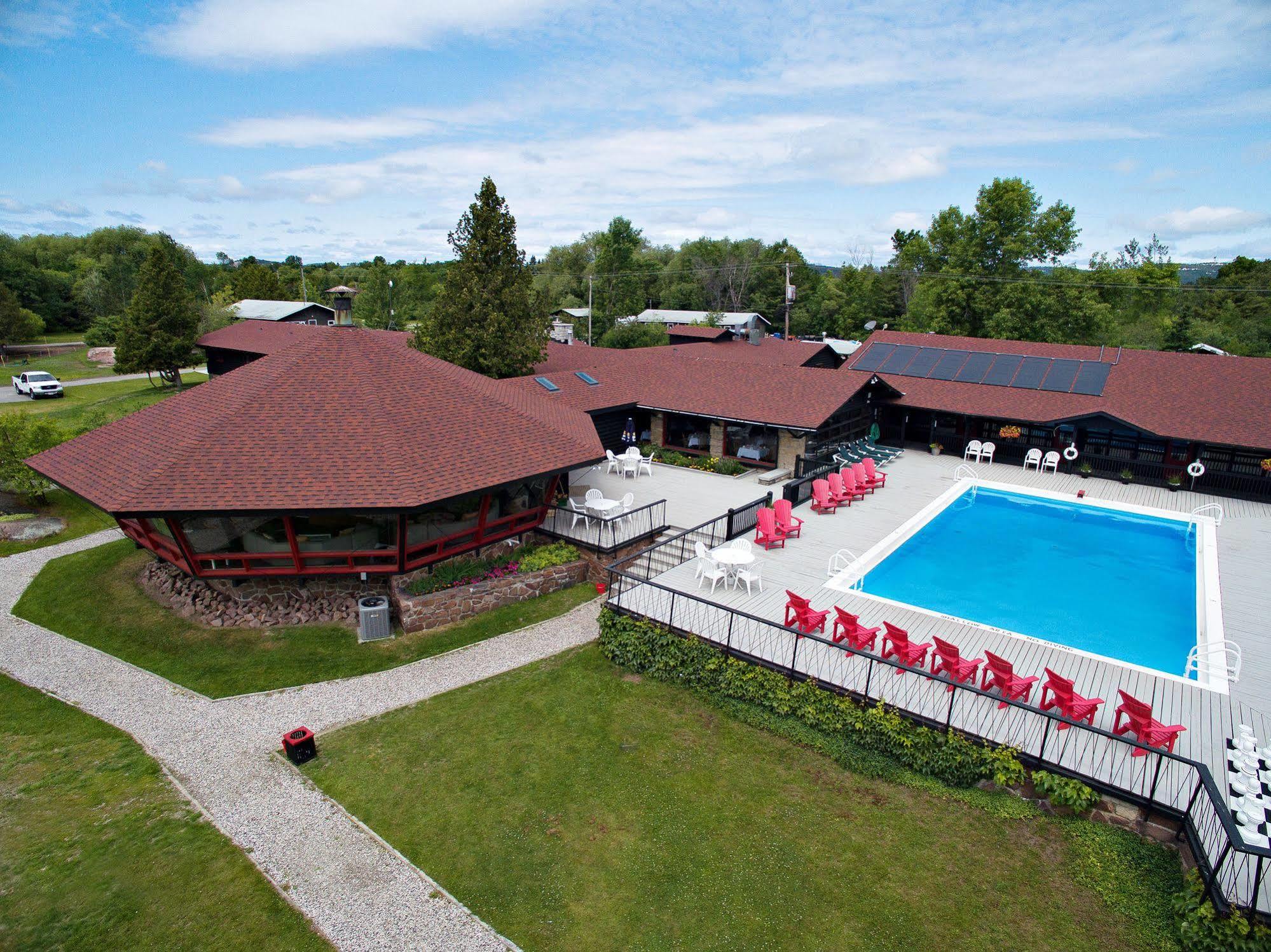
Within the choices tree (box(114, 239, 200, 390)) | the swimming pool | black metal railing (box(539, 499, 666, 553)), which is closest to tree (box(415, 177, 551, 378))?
black metal railing (box(539, 499, 666, 553))

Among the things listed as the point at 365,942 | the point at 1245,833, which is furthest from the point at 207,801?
the point at 1245,833

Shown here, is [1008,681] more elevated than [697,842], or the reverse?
[1008,681]

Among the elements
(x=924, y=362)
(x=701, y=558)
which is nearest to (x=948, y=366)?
(x=924, y=362)

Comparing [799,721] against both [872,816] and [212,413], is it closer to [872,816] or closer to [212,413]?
[872,816]

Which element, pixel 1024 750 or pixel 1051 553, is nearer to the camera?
pixel 1024 750

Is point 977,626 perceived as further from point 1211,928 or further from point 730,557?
point 1211,928

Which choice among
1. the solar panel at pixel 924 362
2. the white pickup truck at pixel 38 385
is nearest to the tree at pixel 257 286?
the white pickup truck at pixel 38 385
